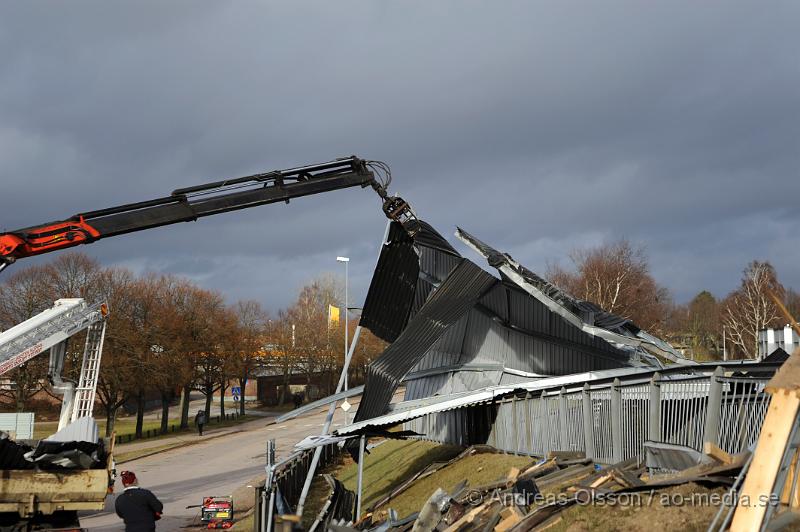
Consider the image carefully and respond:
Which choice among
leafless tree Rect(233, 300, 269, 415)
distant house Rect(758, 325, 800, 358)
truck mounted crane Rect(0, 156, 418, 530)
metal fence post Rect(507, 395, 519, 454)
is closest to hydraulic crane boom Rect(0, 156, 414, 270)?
truck mounted crane Rect(0, 156, 418, 530)

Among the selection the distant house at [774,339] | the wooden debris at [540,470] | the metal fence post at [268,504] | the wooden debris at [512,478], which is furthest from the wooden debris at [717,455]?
the distant house at [774,339]

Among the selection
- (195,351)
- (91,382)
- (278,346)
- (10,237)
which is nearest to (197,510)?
(91,382)

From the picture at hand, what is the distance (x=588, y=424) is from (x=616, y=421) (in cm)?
114

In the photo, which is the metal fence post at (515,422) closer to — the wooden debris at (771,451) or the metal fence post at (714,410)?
the metal fence post at (714,410)

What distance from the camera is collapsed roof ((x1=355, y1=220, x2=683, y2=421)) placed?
18219 mm

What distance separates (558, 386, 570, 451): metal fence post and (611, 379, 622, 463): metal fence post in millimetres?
1952

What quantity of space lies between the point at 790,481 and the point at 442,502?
230 inches

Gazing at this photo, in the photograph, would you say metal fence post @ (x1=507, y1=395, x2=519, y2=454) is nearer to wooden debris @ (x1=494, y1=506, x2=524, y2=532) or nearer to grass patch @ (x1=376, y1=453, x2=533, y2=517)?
grass patch @ (x1=376, y1=453, x2=533, y2=517)

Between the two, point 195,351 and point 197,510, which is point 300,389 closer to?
point 195,351

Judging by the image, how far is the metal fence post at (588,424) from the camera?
14375 millimetres

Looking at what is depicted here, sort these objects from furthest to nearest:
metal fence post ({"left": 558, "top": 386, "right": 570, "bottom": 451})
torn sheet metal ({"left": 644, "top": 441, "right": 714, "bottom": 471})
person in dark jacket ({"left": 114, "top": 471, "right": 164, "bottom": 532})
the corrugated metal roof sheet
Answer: the corrugated metal roof sheet
metal fence post ({"left": 558, "top": 386, "right": 570, "bottom": 451})
torn sheet metal ({"left": 644, "top": 441, "right": 714, "bottom": 471})
person in dark jacket ({"left": 114, "top": 471, "right": 164, "bottom": 532})

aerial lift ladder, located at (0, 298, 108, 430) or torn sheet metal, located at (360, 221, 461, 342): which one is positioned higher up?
torn sheet metal, located at (360, 221, 461, 342)

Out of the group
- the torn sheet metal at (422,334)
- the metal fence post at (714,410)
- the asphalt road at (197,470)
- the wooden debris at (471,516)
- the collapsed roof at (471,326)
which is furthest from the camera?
the asphalt road at (197,470)

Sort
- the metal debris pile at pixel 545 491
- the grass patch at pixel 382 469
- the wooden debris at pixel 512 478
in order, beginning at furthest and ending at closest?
the grass patch at pixel 382 469
the wooden debris at pixel 512 478
the metal debris pile at pixel 545 491
